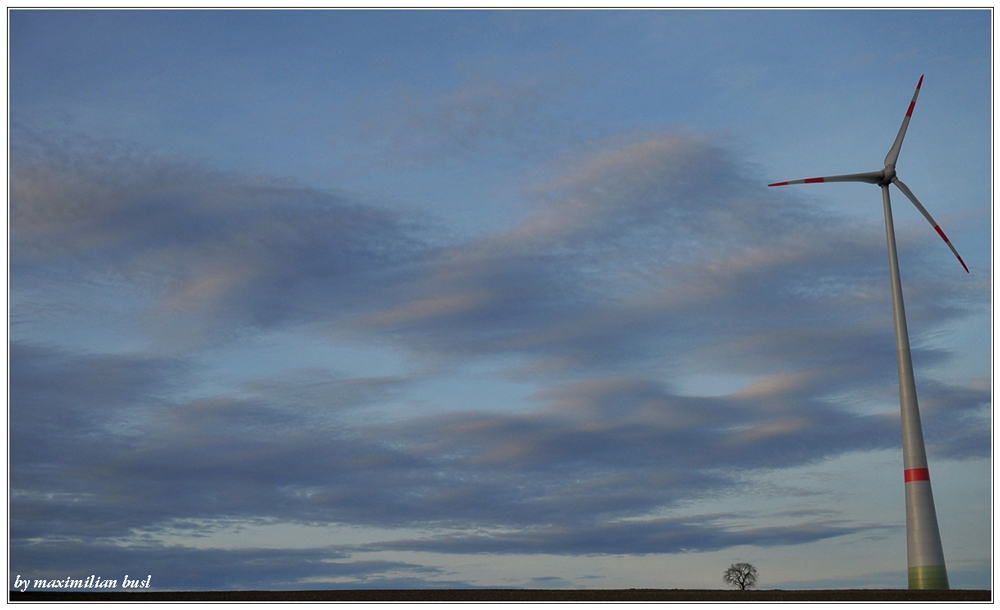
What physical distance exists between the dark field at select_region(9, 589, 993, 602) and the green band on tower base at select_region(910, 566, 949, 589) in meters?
1.47

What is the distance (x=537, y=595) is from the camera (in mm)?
60938

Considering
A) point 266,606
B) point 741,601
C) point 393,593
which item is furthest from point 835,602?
point 266,606

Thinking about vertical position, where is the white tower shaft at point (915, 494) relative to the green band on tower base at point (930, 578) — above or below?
above

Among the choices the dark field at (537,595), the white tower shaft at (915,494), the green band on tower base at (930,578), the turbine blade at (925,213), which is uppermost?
the turbine blade at (925,213)

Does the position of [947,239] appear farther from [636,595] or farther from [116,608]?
[116,608]

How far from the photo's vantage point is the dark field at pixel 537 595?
2260 inches

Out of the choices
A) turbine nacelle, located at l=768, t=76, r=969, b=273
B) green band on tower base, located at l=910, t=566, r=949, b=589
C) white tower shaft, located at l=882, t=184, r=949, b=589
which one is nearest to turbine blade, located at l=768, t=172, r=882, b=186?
turbine nacelle, located at l=768, t=76, r=969, b=273

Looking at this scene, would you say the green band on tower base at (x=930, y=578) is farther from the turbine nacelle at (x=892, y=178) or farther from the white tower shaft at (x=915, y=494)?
the turbine nacelle at (x=892, y=178)

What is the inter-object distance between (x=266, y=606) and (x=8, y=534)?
14.9 m

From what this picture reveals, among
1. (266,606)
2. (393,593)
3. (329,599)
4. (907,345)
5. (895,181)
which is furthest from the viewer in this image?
(895,181)

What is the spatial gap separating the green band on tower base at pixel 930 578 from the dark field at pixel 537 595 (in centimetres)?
147


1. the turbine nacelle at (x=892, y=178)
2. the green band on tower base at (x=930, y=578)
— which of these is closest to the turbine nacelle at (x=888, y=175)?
the turbine nacelle at (x=892, y=178)

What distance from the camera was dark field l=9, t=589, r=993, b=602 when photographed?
5741 centimetres

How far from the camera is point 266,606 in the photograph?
53062 mm
